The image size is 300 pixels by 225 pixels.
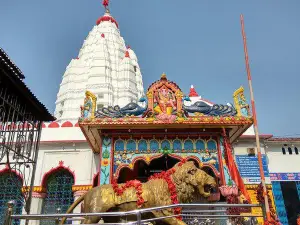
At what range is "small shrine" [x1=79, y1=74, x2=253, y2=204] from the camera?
37.8ft

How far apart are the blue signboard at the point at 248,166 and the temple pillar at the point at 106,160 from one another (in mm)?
6434

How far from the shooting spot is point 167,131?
12.2 m

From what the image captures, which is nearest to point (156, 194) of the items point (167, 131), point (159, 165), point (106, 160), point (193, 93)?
point (106, 160)

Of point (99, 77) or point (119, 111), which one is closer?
point (119, 111)

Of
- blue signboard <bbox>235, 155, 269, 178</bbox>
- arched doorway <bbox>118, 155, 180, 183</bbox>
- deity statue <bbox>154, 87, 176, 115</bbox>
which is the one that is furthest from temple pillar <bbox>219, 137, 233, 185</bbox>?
blue signboard <bbox>235, 155, 269, 178</bbox>

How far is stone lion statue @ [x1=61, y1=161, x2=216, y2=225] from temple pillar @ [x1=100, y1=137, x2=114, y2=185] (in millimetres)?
3358

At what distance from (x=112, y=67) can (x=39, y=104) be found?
2042 centimetres

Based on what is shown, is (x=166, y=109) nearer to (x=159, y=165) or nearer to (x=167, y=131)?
(x=167, y=131)

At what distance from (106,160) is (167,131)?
255cm

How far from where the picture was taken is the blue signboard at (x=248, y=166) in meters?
14.6

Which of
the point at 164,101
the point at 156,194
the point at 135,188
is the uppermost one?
the point at 164,101

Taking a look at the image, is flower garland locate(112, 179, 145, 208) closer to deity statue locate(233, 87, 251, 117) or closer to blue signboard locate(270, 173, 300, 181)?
deity statue locate(233, 87, 251, 117)

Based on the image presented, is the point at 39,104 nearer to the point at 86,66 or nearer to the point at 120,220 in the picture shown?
the point at 120,220

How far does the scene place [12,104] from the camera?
29.0 ft
